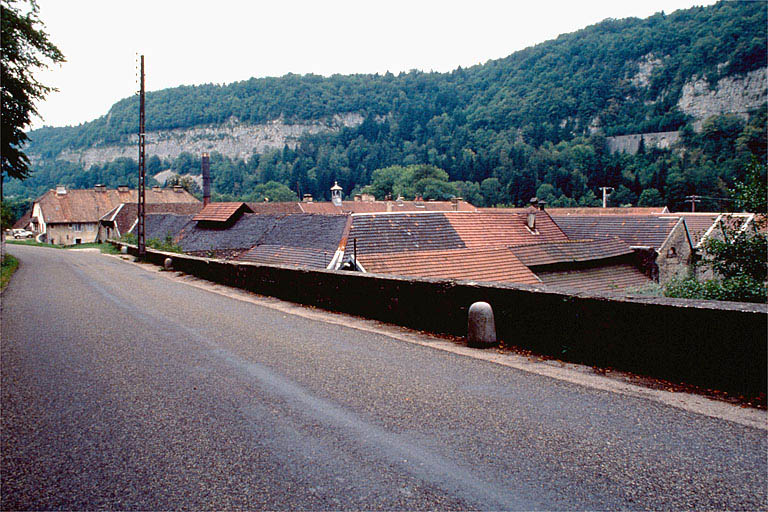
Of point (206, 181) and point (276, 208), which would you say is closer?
point (206, 181)

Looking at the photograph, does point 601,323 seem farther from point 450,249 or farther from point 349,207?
point 349,207

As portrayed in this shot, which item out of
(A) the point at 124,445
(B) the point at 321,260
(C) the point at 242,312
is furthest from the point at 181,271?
(A) the point at 124,445

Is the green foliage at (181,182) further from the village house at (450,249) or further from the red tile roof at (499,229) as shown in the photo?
the red tile roof at (499,229)

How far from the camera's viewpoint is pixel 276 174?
566 feet

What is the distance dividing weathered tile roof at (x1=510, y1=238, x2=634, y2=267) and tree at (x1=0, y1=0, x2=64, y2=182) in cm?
2071

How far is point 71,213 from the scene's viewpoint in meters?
73.4

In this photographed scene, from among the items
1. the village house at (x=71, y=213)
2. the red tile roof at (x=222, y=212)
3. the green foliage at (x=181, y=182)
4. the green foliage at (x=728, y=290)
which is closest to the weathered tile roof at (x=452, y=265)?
the green foliage at (x=728, y=290)

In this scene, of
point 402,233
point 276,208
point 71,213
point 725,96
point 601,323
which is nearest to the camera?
point 601,323

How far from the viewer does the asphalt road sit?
12.3ft

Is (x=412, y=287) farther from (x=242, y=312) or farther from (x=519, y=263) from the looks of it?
(x=519, y=263)

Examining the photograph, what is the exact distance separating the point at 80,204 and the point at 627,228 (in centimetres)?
6973

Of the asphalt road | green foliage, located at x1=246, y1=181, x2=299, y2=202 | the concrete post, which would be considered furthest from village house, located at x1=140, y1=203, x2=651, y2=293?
green foliage, located at x1=246, y1=181, x2=299, y2=202

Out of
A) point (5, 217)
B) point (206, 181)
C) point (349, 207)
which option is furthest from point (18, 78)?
point (349, 207)

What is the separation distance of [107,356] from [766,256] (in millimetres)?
17802
